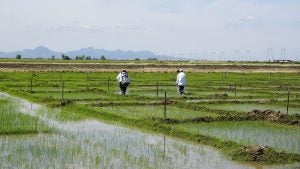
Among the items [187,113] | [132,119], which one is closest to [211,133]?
[132,119]

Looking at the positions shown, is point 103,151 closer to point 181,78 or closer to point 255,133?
point 255,133

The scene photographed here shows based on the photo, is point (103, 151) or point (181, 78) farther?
point (181, 78)

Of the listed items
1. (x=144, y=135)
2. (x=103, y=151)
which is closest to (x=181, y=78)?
(x=144, y=135)

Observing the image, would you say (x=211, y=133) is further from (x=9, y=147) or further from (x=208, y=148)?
(x=9, y=147)

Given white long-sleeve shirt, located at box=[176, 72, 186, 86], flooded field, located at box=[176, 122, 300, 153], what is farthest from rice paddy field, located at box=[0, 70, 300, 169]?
white long-sleeve shirt, located at box=[176, 72, 186, 86]

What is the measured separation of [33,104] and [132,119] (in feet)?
17.8

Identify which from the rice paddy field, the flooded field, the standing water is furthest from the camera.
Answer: the flooded field

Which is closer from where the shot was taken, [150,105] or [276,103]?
[150,105]

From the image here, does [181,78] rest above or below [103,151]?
above

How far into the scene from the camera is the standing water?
770 centimetres

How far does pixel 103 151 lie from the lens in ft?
28.6

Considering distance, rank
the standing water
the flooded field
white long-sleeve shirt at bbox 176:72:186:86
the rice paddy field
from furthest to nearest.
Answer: white long-sleeve shirt at bbox 176:72:186:86 → the flooded field → the rice paddy field → the standing water

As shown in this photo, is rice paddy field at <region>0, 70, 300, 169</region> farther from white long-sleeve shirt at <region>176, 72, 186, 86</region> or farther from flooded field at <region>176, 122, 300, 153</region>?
white long-sleeve shirt at <region>176, 72, 186, 86</region>

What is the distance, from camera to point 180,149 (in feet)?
29.6
